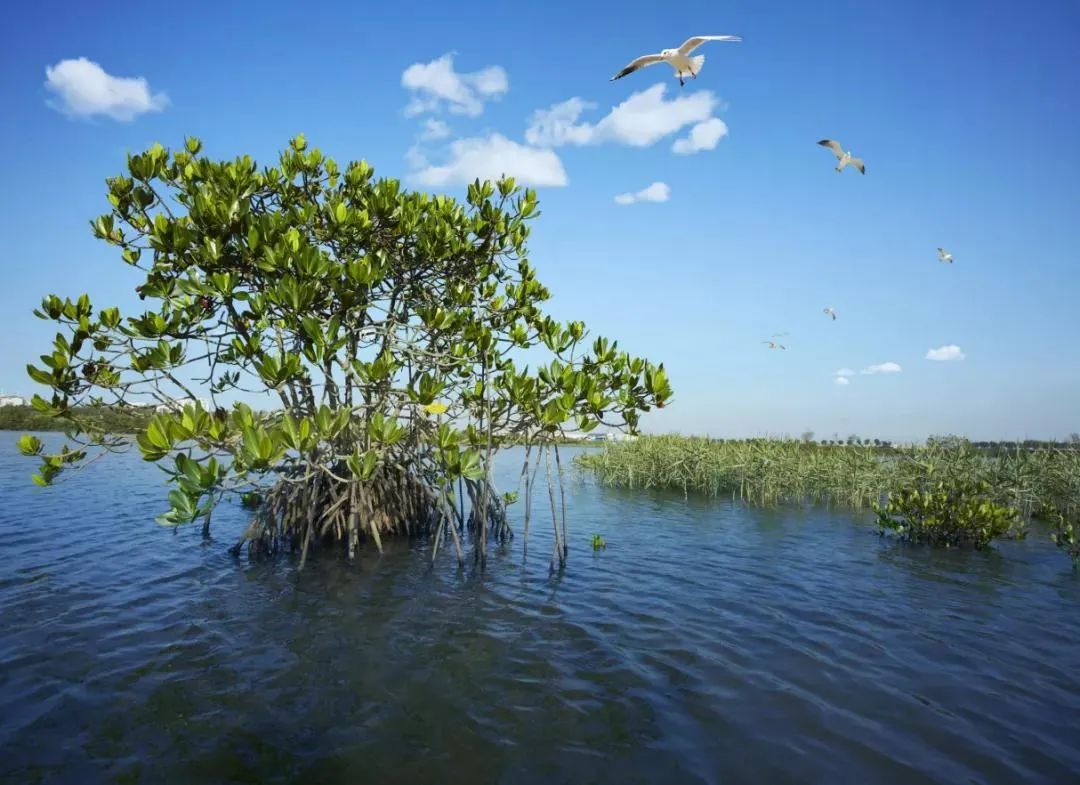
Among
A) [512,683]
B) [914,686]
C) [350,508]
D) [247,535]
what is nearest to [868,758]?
[914,686]

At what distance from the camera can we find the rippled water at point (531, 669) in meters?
3.96

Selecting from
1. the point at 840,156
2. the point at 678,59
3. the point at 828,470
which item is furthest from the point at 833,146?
the point at 828,470

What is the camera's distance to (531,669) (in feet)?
17.7

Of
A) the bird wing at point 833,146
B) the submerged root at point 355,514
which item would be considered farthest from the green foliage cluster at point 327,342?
the bird wing at point 833,146

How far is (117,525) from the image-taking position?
38.7 feet

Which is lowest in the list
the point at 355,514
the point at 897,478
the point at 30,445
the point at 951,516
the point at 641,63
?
the point at 355,514

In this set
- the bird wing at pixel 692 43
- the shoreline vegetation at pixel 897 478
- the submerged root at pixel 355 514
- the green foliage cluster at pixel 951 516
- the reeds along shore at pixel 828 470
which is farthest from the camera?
the reeds along shore at pixel 828 470

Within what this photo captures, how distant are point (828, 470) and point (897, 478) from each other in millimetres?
2071

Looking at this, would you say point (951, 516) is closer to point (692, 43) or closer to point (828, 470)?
point (828, 470)

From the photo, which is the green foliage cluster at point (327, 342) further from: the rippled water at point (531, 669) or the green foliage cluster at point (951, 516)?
the green foliage cluster at point (951, 516)

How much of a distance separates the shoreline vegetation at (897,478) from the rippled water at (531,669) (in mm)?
1269

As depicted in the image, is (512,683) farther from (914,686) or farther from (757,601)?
(757,601)

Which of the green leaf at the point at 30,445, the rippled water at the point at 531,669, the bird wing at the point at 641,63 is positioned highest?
the bird wing at the point at 641,63

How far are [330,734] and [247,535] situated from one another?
5935mm
